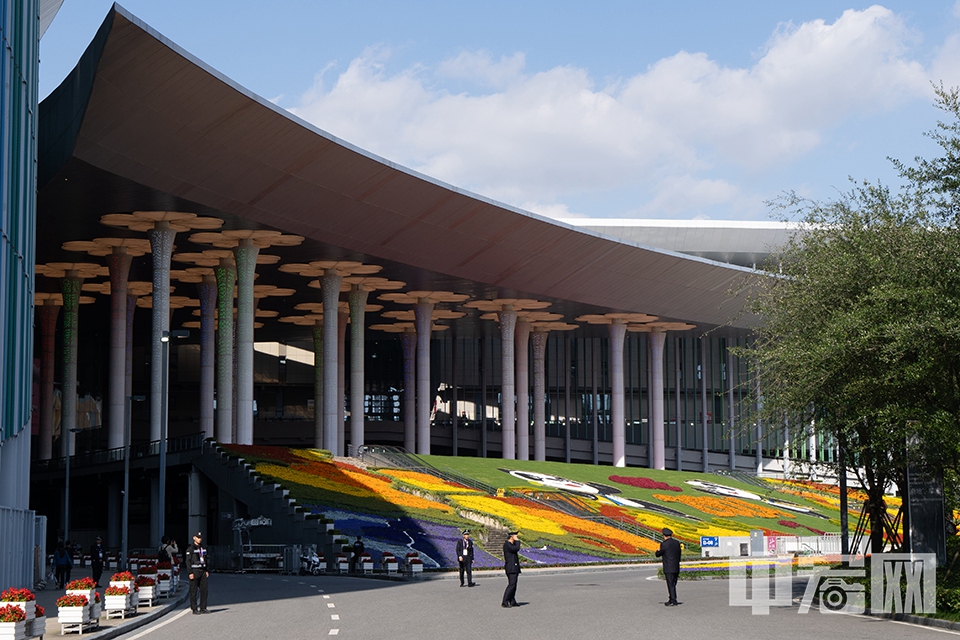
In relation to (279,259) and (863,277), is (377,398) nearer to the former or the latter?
(279,259)

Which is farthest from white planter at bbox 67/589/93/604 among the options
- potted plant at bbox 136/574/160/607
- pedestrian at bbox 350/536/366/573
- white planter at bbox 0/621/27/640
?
pedestrian at bbox 350/536/366/573

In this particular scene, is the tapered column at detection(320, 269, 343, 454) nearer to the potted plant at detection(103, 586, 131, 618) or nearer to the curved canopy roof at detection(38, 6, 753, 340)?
the curved canopy roof at detection(38, 6, 753, 340)

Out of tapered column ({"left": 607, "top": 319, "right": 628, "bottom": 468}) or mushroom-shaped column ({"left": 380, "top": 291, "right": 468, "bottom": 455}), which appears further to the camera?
tapered column ({"left": 607, "top": 319, "right": 628, "bottom": 468})

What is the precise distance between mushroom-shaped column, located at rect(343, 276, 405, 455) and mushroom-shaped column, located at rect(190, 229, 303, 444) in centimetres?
1034

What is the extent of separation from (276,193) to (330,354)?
14.9 m

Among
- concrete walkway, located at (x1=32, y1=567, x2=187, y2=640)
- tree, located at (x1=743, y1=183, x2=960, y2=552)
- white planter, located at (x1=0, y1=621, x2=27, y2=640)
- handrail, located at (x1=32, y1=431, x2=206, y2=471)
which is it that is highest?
tree, located at (x1=743, y1=183, x2=960, y2=552)

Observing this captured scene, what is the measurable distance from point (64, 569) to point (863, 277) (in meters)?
23.7

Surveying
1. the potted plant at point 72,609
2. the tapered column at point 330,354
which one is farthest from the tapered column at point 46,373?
the potted plant at point 72,609

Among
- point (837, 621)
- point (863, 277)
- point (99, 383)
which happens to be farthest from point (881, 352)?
point (99, 383)

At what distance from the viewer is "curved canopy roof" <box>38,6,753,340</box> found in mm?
40094

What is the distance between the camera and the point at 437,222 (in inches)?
2221

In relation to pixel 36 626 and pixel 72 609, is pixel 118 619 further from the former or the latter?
pixel 36 626

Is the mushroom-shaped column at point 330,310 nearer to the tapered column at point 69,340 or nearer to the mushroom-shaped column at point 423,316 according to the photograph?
the mushroom-shaped column at point 423,316

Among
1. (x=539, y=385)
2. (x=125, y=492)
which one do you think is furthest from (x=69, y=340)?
(x=539, y=385)
